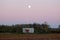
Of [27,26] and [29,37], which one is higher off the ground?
[27,26]

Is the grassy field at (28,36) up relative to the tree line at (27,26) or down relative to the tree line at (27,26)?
down

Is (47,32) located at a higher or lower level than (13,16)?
lower

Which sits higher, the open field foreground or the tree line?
the tree line

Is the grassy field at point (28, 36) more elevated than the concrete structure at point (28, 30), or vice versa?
the concrete structure at point (28, 30)

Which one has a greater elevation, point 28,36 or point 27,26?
point 27,26

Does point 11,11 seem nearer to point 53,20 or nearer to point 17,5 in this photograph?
point 17,5

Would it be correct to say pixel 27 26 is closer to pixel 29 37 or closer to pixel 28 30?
pixel 28 30

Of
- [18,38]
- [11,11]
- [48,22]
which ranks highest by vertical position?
[11,11]

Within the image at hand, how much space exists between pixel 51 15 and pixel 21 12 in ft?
1.90

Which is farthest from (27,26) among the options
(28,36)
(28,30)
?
(28,36)

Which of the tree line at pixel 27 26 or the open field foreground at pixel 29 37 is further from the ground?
the tree line at pixel 27 26

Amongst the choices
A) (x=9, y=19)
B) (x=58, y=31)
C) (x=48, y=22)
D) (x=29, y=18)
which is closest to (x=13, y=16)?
(x=9, y=19)

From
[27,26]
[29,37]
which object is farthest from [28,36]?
[27,26]

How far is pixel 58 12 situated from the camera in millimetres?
3285
